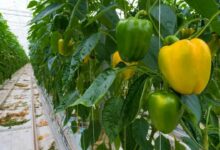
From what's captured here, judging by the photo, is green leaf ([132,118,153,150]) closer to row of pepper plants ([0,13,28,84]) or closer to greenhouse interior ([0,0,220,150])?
greenhouse interior ([0,0,220,150])

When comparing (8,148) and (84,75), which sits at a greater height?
(84,75)

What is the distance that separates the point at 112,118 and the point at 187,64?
274 millimetres

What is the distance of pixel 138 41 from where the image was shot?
0.57 metres

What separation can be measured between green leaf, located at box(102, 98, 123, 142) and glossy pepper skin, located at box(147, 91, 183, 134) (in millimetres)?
165

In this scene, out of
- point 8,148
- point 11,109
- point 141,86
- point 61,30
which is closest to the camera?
point 141,86

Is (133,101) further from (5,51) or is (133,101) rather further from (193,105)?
(5,51)

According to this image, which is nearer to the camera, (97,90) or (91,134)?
(97,90)

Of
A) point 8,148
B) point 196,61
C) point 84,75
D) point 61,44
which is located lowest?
point 8,148

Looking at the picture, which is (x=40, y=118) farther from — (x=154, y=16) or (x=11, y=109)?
(x=154, y=16)

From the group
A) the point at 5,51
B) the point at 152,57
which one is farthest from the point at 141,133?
the point at 5,51

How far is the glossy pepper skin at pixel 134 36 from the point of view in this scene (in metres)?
0.57

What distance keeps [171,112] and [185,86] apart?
5cm

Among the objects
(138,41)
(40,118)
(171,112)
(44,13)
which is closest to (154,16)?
(138,41)

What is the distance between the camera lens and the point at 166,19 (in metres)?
0.67
